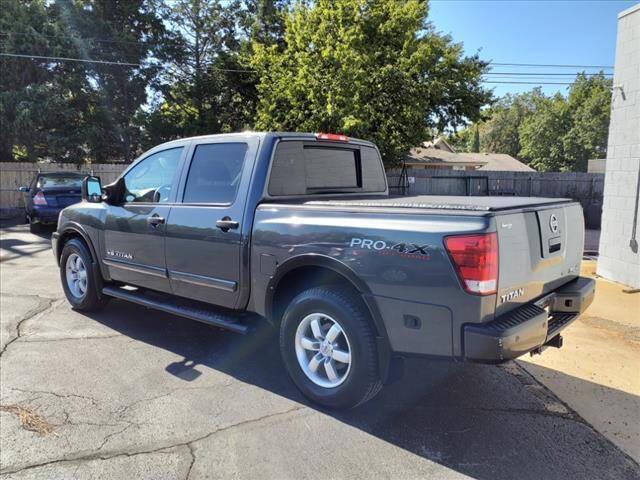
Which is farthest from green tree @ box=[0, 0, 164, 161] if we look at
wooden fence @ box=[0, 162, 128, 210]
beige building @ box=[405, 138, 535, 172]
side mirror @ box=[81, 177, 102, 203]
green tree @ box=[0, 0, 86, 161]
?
side mirror @ box=[81, 177, 102, 203]

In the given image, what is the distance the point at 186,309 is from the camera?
4.45m

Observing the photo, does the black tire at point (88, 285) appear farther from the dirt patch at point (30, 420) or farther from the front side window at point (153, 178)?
the dirt patch at point (30, 420)

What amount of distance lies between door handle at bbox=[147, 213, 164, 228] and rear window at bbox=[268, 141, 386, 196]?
1.28 meters

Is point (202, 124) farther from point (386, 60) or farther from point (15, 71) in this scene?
point (386, 60)

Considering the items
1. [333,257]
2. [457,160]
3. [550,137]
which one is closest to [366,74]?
[333,257]

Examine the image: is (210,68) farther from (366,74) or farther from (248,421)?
(248,421)

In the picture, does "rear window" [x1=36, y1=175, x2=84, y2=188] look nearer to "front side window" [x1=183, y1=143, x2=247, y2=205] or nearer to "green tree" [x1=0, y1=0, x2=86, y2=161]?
"green tree" [x1=0, y1=0, x2=86, y2=161]

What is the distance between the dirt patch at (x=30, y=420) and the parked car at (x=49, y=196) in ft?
32.6

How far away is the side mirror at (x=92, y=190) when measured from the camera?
17.8 feet

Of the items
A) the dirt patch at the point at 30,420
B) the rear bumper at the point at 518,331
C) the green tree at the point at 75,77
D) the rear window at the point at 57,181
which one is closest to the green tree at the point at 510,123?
the green tree at the point at 75,77

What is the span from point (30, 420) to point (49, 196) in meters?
10.5

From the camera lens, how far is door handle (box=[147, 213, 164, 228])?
455 cm

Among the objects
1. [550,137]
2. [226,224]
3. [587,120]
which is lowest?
[226,224]

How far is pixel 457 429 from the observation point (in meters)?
3.29
